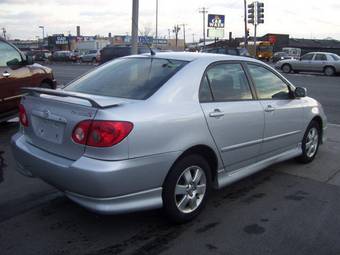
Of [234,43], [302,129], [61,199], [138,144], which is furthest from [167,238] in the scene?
[234,43]

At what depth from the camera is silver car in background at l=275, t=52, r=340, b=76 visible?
90.4 feet

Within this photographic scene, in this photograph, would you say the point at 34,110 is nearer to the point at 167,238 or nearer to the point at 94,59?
the point at 167,238

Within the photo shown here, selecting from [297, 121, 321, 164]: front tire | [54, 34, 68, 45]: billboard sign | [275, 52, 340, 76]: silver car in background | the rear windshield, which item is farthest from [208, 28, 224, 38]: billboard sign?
the rear windshield

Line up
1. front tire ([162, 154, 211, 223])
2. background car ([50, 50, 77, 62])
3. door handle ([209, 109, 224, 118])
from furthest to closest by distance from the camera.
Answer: background car ([50, 50, 77, 62])
door handle ([209, 109, 224, 118])
front tire ([162, 154, 211, 223])

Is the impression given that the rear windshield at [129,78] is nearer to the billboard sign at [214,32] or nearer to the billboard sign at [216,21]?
the billboard sign at [216,21]

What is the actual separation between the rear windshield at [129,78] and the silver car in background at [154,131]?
0.5 inches

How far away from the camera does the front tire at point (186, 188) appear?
383cm

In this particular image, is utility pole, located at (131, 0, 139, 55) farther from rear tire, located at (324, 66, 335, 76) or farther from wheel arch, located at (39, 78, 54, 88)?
rear tire, located at (324, 66, 335, 76)

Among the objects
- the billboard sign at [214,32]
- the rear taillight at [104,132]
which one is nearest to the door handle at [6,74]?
the rear taillight at [104,132]

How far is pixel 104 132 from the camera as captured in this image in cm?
341

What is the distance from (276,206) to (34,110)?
2.64 m

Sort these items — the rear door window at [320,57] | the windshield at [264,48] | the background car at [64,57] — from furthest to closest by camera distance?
the windshield at [264,48], the background car at [64,57], the rear door window at [320,57]

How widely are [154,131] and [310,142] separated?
131 inches

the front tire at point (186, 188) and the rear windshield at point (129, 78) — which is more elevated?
the rear windshield at point (129, 78)
